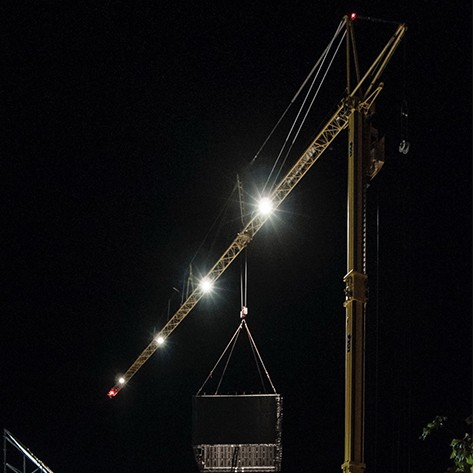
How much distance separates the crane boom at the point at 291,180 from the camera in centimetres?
1559

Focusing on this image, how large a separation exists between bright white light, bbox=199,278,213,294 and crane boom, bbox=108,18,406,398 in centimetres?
7

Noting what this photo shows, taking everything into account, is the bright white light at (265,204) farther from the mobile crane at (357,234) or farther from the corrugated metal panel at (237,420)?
the corrugated metal panel at (237,420)

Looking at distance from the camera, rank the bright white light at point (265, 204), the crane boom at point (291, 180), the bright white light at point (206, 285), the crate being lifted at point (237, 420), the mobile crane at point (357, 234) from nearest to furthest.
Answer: the mobile crane at point (357, 234), the crate being lifted at point (237, 420), the crane boom at point (291, 180), the bright white light at point (265, 204), the bright white light at point (206, 285)

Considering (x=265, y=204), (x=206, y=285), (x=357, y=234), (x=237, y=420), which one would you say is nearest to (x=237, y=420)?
(x=237, y=420)

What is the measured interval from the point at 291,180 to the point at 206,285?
679 cm

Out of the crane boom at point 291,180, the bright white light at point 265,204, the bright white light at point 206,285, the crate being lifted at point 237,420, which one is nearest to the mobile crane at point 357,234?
the crane boom at point 291,180

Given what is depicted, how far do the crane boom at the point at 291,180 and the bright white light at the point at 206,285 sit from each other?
0.23 ft

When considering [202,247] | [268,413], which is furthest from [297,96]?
[202,247]

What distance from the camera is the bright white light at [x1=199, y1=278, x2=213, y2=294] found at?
3325 cm

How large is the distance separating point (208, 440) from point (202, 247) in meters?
14.8

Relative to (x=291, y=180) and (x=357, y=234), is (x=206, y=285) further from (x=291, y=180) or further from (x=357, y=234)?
(x=357, y=234)

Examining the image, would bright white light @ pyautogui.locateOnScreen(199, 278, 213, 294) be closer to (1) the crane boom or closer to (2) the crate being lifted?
(1) the crane boom

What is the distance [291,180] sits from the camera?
28.1m

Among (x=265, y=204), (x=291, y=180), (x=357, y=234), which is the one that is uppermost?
(x=291, y=180)
